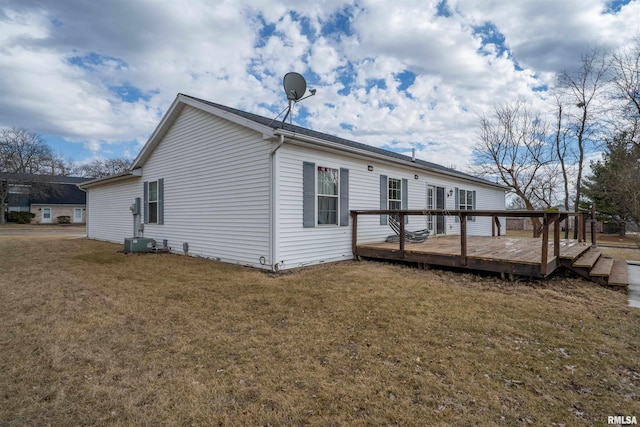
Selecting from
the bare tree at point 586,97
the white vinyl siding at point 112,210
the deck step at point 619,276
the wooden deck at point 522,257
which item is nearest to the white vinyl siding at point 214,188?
the white vinyl siding at point 112,210

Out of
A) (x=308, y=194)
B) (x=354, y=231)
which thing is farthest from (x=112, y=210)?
(x=354, y=231)

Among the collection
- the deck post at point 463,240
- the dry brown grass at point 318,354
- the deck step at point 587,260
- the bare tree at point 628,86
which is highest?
the bare tree at point 628,86

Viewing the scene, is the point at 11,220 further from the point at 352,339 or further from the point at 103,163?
the point at 352,339

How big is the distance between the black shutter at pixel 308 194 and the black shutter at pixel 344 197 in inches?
35.3

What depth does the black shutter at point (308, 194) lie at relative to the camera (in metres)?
7.16

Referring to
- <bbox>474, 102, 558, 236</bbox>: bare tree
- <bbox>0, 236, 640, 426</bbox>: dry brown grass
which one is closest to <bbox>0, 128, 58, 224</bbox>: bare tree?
<bbox>0, 236, 640, 426</bbox>: dry brown grass

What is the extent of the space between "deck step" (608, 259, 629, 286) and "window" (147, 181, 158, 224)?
1163cm

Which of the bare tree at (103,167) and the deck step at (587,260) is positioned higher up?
the bare tree at (103,167)

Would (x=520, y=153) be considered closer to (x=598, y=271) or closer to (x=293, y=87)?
(x=598, y=271)

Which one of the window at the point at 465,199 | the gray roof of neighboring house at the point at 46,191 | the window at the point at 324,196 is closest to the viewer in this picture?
the window at the point at 324,196

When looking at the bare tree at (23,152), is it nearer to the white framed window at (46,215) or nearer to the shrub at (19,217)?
the shrub at (19,217)

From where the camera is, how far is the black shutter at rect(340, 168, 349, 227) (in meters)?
7.94

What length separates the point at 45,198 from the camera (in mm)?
32469

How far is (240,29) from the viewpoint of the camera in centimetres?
907
